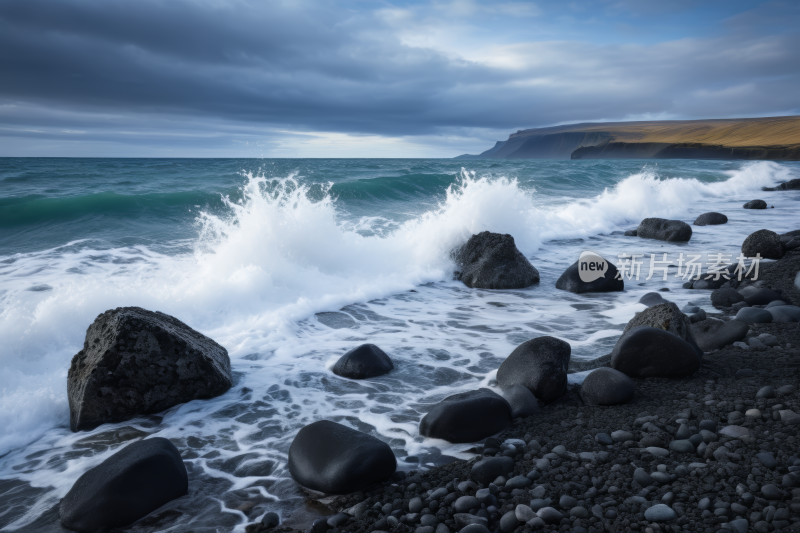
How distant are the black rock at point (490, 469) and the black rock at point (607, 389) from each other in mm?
906

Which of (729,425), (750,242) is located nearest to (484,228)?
(750,242)

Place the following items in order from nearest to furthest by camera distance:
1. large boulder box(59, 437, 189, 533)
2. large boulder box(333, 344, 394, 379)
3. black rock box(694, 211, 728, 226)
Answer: large boulder box(59, 437, 189, 533), large boulder box(333, 344, 394, 379), black rock box(694, 211, 728, 226)

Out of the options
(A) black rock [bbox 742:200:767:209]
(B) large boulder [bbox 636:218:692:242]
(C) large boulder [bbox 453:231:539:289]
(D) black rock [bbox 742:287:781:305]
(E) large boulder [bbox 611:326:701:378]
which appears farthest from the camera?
(A) black rock [bbox 742:200:767:209]

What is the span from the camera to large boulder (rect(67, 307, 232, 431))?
10.3 feet

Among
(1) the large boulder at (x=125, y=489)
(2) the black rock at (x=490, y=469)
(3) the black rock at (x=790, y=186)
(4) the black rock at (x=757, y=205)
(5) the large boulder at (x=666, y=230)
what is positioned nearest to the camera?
(1) the large boulder at (x=125, y=489)

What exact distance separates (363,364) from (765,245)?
21.7ft

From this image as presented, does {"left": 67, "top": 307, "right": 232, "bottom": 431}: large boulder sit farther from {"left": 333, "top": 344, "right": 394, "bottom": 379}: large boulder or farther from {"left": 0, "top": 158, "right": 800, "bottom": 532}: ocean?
{"left": 333, "top": 344, "right": 394, "bottom": 379}: large boulder

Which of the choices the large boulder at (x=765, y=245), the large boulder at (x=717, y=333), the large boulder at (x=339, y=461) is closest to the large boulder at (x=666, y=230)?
the large boulder at (x=765, y=245)

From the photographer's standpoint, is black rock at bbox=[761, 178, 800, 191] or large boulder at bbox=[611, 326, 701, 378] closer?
large boulder at bbox=[611, 326, 701, 378]

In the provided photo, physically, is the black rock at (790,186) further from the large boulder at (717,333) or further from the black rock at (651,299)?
the large boulder at (717,333)

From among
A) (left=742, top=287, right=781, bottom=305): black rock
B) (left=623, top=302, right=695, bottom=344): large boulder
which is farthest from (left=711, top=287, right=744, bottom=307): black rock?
(left=623, top=302, right=695, bottom=344): large boulder

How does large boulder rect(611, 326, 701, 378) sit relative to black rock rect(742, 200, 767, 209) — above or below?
below

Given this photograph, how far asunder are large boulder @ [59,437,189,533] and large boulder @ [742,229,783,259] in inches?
315

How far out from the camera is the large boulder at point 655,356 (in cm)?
329
